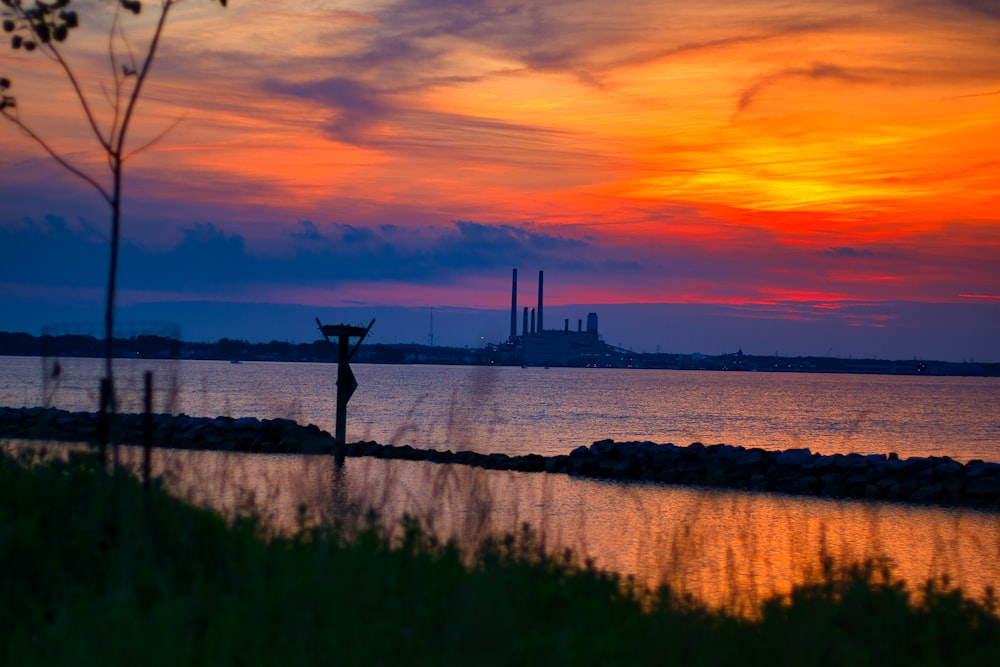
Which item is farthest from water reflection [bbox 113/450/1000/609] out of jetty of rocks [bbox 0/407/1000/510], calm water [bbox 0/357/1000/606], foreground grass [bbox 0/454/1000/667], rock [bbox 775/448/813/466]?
rock [bbox 775/448/813/466]

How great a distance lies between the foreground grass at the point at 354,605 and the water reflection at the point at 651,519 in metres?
0.66

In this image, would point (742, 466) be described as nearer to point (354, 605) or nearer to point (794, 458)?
point (794, 458)

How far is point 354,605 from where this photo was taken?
5.82m

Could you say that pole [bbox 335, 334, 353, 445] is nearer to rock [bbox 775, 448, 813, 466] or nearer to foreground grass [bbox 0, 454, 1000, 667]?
rock [bbox 775, 448, 813, 466]

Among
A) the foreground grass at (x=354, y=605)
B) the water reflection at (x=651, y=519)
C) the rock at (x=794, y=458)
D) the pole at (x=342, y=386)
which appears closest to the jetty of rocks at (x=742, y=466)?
the rock at (x=794, y=458)

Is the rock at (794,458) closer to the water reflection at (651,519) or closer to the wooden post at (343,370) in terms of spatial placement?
the water reflection at (651,519)

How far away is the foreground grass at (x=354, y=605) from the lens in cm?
529

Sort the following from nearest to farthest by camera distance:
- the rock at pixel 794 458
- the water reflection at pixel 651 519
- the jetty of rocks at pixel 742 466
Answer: the water reflection at pixel 651 519 → the jetty of rocks at pixel 742 466 → the rock at pixel 794 458

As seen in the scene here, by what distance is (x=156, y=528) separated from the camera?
25.2ft

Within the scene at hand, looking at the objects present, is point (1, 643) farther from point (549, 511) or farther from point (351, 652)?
point (549, 511)

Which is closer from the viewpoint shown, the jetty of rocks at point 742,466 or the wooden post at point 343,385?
the jetty of rocks at point 742,466

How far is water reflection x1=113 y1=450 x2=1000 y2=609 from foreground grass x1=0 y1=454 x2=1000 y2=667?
659mm

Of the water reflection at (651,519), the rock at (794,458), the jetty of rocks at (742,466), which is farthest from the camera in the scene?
the rock at (794,458)

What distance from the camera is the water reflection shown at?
904cm
